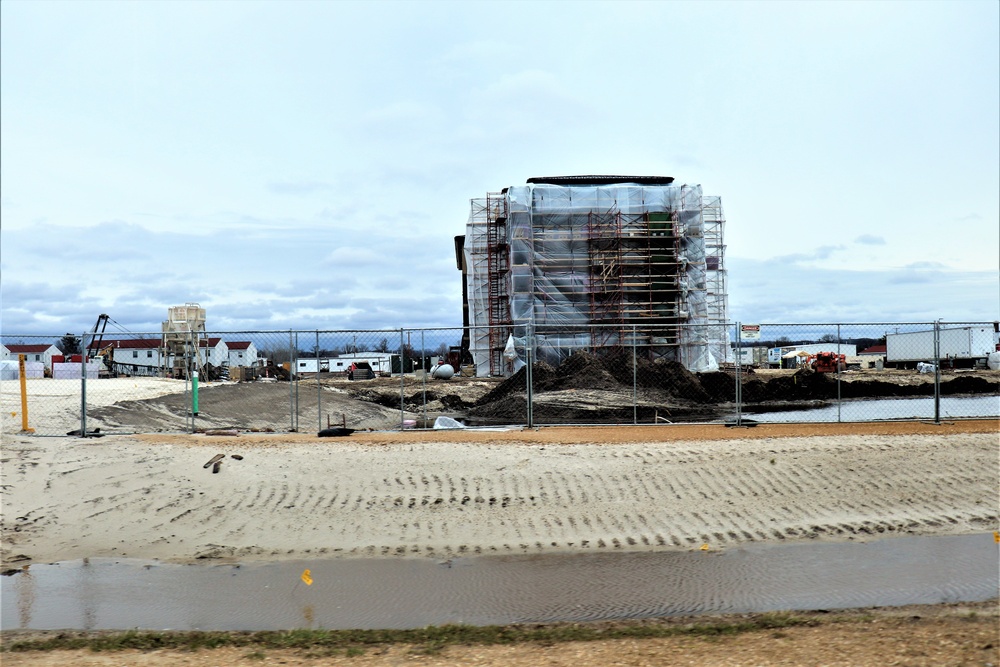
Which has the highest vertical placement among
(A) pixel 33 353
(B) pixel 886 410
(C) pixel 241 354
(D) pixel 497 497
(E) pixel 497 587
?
(A) pixel 33 353

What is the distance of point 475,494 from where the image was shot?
11789mm

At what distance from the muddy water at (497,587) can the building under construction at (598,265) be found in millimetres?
35535

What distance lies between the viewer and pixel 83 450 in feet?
45.0

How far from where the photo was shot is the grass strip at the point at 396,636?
6.45 m

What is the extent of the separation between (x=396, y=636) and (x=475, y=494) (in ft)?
17.0

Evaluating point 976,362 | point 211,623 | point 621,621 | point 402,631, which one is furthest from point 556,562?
point 976,362

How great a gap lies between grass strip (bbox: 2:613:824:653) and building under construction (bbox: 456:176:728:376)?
38.0m

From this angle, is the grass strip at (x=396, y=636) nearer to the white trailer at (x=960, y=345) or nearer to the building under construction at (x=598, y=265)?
the white trailer at (x=960, y=345)

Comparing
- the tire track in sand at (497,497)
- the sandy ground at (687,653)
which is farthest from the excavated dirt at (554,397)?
the sandy ground at (687,653)

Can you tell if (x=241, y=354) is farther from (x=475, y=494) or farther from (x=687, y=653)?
(x=687, y=653)

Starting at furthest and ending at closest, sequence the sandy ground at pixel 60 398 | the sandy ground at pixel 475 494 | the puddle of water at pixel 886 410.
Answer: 1. the puddle of water at pixel 886 410
2. the sandy ground at pixel 60 398
3. the sandy ground at pixel 475 494

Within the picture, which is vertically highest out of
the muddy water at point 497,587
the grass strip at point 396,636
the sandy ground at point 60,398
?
the sandy ground at point 60,398

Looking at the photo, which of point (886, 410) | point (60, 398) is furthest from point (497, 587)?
point (886, 410)

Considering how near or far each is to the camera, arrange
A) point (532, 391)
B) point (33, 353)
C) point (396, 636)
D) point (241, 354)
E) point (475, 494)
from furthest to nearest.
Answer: point (241, 354), point (33, 353), point (532, 391), point (475, 494), point (396, 636)
